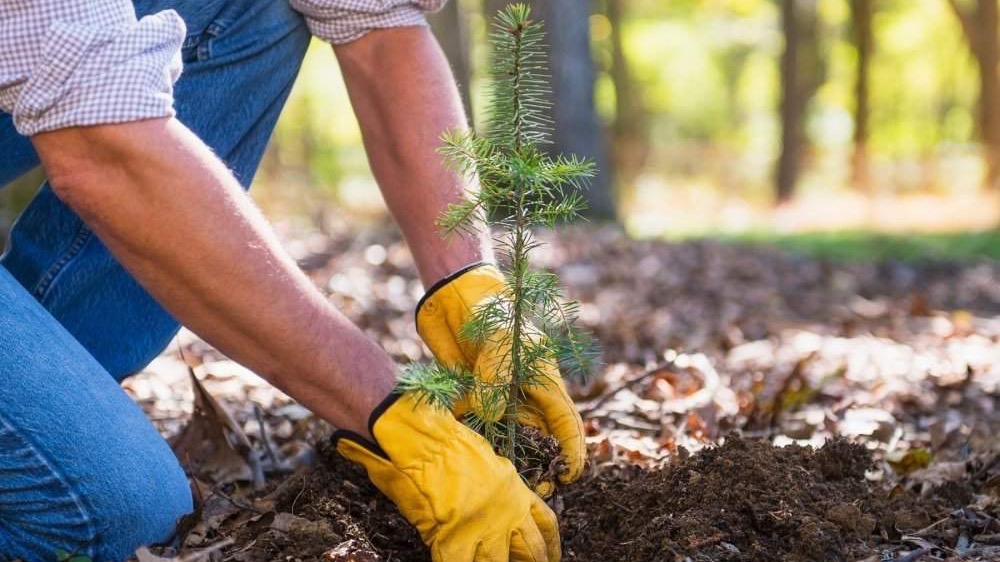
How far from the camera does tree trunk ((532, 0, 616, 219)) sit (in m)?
7.50

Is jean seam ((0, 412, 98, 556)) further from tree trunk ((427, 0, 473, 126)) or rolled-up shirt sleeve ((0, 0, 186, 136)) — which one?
tree trunk ((427, 0, 473, 126))

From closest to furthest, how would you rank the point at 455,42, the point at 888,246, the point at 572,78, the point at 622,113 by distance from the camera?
1. the point at 572,78
2. the point at 888,246
3. the point at 455,42
4. the point at 622,113

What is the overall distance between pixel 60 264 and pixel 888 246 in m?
7.45

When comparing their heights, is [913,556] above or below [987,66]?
above

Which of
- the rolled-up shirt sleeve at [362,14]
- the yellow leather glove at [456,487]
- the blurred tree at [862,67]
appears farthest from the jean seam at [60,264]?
the blurred tree at [862,67]

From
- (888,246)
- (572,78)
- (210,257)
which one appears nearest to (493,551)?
(210,257)

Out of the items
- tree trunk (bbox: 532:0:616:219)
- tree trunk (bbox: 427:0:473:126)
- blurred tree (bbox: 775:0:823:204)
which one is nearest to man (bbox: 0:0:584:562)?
tree trunk (bbox: 532:0:616:219)

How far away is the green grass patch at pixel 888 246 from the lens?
25.6ft

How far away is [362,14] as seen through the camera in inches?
91.5

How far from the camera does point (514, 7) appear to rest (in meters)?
1.67

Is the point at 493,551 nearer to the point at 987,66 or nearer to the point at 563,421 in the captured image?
the point at 563,421

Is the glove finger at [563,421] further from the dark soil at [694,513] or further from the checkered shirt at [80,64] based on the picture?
the checkered shirt at [80,64]

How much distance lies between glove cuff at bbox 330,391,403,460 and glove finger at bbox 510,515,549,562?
0.87 feet

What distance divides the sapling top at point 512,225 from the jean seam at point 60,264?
1.01 m
